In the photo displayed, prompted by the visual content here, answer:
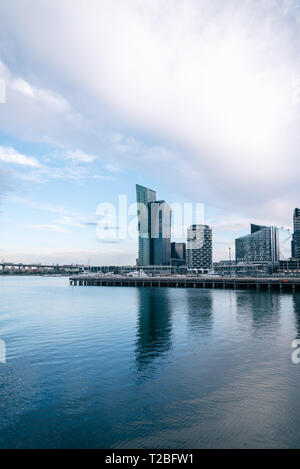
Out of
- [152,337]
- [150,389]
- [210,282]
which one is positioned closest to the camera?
[150,389]

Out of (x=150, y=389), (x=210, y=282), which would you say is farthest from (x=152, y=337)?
(x=210, y=282)

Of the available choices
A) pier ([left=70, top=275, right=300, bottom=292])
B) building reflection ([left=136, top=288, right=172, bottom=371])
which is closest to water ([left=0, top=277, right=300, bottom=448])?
building reflection ([left=136, top=288, right=172, bottom=371])

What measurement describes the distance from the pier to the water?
271 ft

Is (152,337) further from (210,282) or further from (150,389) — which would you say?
(210,282)

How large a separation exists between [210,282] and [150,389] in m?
121

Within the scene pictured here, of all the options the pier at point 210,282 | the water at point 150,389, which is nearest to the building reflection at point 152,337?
the water at point 150,389

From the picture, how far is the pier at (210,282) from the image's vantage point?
388 ft

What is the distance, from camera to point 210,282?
138750mm

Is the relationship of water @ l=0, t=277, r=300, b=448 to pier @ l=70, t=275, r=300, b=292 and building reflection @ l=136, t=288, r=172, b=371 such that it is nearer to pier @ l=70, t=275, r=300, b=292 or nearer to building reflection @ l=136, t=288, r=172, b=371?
building reflection @ l=136, t=288, r=172, b=371

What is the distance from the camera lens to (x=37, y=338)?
38.4 metres

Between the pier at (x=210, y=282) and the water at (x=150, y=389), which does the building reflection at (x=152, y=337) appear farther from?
the pier at (x=210, y=282)

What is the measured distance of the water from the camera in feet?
52.5

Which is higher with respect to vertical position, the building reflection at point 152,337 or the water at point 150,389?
the water at point 150,389

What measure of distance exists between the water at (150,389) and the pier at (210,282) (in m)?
82.7
